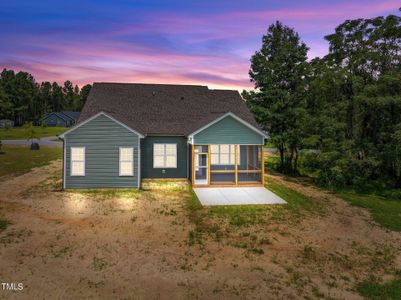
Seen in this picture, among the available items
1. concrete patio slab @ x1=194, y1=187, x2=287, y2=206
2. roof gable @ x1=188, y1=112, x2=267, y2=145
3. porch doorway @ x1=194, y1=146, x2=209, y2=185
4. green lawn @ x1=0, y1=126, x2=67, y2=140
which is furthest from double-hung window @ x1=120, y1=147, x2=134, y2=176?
green lawn @ x1=0, y1=126, x2=67, y2=140

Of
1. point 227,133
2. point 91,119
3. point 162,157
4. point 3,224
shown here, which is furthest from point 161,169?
point 3,224

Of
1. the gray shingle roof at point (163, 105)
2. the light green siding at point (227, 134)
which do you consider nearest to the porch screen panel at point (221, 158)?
the gray shingle roof at point (163, 105)

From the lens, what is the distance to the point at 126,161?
60.3 ft

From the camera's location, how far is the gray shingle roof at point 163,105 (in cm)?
2166

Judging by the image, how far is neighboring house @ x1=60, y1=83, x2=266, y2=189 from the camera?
18109mm

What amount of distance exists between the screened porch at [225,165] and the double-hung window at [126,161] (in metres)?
4.22

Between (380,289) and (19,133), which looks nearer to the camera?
(380,289)

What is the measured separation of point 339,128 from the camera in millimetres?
19594

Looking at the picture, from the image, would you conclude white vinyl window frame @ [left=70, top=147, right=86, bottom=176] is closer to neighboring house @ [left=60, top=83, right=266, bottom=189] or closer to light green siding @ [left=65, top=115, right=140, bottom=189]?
neighboring house @ [left=60, top=83, right=266, bottom=189]

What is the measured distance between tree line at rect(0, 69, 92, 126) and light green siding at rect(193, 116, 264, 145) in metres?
93.9

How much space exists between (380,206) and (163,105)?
16.7 meters

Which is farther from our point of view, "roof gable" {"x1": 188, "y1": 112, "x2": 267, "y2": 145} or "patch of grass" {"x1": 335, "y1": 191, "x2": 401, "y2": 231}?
"roof gable" {"x1": 188, "y1": 112, "x2": 267, "y2": 145}

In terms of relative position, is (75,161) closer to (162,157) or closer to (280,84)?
(162,157)

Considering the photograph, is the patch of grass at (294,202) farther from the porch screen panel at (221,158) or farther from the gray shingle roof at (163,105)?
the gray shingle roof at (163,105)
